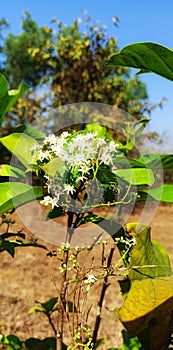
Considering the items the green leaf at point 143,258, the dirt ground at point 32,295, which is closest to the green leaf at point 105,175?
the green leaf at point 143,258

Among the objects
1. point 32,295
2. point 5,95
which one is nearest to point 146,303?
point 5,95

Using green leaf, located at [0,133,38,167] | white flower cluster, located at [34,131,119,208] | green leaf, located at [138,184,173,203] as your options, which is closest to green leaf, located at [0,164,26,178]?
green leaf, located at [0,133,38,167]

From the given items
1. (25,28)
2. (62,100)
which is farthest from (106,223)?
(25,28)

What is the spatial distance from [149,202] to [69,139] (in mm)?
217

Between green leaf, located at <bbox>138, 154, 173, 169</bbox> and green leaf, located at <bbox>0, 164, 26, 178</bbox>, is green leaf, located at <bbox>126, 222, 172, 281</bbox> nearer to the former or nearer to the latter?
green leaf, located at <bbox>138, 154, 173, 169</bbox>

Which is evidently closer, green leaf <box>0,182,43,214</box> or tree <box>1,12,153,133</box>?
green leaf <box>0,182,43,214</box>

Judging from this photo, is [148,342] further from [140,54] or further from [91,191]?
[140,54]

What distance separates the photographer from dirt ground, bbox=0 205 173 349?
234 centimetres

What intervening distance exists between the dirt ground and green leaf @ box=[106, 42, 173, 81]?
0.88 m

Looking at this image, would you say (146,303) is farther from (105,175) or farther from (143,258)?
(105,175)

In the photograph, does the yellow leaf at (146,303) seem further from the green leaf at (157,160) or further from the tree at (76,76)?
the tree at (76,76)

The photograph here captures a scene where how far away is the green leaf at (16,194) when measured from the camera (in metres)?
0.70

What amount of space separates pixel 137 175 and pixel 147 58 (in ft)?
0.59

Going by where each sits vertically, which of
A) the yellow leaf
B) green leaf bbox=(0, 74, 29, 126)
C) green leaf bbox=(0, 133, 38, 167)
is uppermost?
green leaf bbox=(0, 74, 29, 126)
